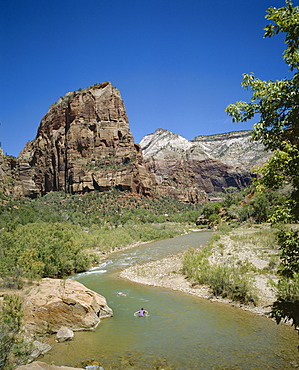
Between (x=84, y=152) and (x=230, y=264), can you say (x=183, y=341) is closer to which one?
(x=230, y=264)

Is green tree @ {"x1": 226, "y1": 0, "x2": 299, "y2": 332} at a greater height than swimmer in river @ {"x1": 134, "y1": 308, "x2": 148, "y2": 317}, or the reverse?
green tree @ {"x1": 226, "y1": 0, "x2": 299, "y2": 332}

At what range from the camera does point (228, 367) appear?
6.26 meters

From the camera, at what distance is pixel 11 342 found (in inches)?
239

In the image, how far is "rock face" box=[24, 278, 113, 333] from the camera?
8773mm

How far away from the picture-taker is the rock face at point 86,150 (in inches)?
3778

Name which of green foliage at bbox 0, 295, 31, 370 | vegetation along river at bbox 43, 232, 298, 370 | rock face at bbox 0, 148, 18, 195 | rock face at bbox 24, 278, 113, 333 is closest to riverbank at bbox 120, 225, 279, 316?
vegetation along river at bbox 43, 232, 298, 370

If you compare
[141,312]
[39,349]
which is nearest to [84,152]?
[141,312]

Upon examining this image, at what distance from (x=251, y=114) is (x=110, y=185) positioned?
89.4 m

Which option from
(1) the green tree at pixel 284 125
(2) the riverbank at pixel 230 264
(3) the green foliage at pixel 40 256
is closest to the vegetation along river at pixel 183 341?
(2) the riverbank at pixel 230 264

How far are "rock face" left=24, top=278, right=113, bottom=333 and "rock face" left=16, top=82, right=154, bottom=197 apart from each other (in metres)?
83.1

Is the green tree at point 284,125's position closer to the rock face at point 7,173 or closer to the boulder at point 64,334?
the boulder at point 64,334

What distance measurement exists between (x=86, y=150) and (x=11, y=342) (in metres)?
103

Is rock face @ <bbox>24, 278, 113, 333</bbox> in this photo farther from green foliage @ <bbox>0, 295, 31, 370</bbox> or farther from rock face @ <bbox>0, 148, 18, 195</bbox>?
rock face @ <bbox>0, 148, 18, 195</bbox>

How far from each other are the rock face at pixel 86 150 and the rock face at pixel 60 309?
83055 millimetres
